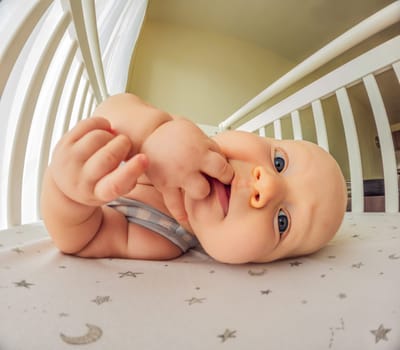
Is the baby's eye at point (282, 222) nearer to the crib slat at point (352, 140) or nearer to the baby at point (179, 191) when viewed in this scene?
the baby at point (179, 191)

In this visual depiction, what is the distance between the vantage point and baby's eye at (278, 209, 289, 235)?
453 mm

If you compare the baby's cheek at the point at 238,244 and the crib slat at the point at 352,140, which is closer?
the baby's cheek at the point at 238,244

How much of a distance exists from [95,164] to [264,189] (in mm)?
234

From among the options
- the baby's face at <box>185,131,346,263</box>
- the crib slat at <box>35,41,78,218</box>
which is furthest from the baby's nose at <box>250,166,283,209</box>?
the crib slat at <box>35,41,78,218</box>

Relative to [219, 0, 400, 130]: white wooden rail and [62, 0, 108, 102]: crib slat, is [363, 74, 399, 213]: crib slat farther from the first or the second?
[62, 0, 108, 102]: crib slat

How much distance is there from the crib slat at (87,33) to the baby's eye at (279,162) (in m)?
0.53

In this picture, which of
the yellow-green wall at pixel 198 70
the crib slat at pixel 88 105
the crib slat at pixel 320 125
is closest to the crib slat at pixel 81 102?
the crib slat at pixel 88 105

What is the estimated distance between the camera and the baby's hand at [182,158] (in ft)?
1.13

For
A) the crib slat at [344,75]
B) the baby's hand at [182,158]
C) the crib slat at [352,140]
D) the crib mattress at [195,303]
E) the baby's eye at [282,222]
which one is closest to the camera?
the crib mattress at [195,303]

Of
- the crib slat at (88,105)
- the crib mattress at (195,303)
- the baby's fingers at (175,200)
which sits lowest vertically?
the crib mattress at (195,303)

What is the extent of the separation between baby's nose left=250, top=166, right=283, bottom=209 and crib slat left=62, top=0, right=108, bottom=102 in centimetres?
55

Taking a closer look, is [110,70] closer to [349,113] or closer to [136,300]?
[349,113]

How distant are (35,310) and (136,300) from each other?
0.09 meters

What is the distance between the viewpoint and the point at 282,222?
46 centimetres
